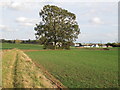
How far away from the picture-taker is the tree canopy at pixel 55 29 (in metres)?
41.2

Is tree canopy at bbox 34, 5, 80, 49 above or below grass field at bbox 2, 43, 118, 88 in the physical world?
above

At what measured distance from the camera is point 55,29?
135 ft

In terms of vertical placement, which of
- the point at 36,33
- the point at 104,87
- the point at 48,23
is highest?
the point at 48,23

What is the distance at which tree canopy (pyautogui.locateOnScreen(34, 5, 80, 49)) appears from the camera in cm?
4116

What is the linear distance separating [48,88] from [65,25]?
1485 inches

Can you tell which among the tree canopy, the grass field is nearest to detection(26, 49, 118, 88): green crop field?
the grass field

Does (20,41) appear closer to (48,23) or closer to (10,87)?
(48,23)

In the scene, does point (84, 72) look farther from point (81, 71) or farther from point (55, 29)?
point (55, 29)

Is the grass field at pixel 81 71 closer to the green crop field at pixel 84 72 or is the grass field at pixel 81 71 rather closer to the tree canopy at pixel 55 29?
the green crop field at pixel 84 72

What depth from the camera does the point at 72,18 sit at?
45031mm

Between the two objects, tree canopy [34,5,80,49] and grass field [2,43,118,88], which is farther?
tree canopy [34,5,80,49]

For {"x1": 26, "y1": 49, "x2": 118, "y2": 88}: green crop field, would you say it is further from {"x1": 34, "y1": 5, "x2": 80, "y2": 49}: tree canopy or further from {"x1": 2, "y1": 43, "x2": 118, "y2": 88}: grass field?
{"x1": 34, "y1": 5, "x2": 80, "y2": 49}: tree canopy

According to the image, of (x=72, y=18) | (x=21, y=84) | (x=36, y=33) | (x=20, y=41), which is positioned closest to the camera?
(x=21, y=84)

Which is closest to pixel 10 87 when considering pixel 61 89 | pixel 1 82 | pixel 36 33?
pixel 1 82
